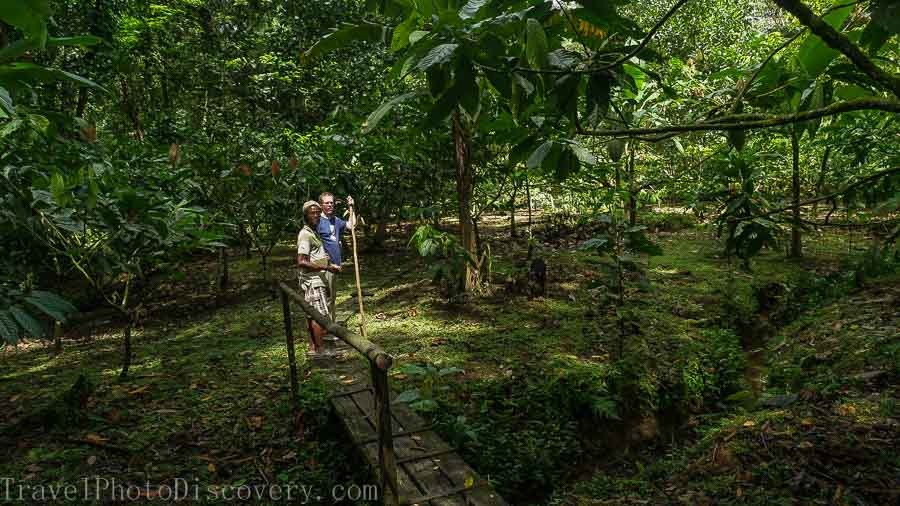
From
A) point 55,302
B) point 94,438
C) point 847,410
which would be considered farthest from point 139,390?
point 847,410

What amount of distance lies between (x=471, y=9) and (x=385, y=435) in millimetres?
1851

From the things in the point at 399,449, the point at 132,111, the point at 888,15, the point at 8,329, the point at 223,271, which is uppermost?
the point at 132,111

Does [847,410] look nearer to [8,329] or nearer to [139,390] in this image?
[8,329]

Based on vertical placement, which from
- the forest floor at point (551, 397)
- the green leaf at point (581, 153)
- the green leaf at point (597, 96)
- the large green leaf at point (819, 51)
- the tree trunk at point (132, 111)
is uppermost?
the tree trunk at point (132, 111)

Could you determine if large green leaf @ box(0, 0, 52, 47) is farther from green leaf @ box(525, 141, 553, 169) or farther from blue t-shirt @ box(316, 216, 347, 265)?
blue t-shirt @ box(316, 216, 347, 265)

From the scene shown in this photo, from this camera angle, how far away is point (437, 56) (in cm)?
126

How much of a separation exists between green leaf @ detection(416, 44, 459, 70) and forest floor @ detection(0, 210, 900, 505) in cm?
Result: 265

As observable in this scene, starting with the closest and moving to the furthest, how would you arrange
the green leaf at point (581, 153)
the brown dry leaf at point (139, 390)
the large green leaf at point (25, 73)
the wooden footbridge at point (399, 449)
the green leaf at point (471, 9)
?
the large green leaf at point (25, 73)
the green leaf at point (471, 9)
the green leaf at point (581, 153)
the wooden footbridge at point (399, 449)
the brown dry leaf at point (139, 390)

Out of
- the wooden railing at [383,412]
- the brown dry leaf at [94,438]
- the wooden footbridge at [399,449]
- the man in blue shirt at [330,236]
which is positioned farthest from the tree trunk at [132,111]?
the wooden railing at [383,412]

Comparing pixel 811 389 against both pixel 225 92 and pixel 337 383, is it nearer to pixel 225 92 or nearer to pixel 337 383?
pixel 337 383

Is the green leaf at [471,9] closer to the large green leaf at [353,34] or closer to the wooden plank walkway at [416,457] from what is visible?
the large green leaf at [353,34]

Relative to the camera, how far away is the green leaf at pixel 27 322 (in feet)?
9.16

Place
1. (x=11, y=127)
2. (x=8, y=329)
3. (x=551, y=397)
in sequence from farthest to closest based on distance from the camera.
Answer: (x=551, y=397)
(x=8, y=329)
(x=11, y=127)

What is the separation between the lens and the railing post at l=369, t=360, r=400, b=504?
92.5 inches
